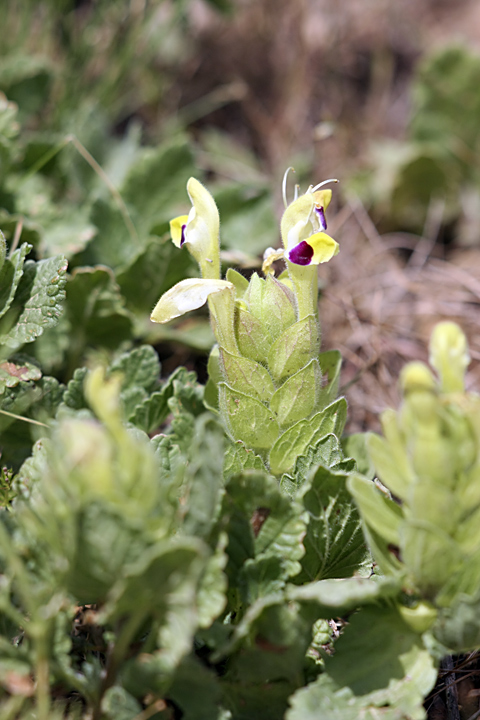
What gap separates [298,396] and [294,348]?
0.09m

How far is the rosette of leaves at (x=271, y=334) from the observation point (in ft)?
3.84

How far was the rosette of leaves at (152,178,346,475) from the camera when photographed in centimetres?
117

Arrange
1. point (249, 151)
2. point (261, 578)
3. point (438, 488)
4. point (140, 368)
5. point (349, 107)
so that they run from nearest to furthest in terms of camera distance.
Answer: point (438, 488), point (261, 578), point (140, 368), point (249, 151), point (349, 107)

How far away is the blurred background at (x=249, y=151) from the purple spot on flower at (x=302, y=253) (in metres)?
0.56

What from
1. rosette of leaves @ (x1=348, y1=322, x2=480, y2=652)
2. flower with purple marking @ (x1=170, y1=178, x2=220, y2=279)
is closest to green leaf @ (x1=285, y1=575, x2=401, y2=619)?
rosette of leaves @ (x1=348, y1=322, x2=480, y2=652)

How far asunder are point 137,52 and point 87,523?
113 inches

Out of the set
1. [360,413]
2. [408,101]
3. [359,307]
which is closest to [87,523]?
[360,413]

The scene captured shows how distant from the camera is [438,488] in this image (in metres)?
0.86

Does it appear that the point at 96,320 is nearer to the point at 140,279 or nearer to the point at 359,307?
the point at 140,279

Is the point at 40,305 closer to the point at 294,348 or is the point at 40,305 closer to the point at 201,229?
the point at 201,229

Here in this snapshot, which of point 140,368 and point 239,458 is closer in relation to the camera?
point 239,458

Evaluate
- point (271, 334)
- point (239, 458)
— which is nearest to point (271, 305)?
point (271, 334)

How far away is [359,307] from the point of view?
101 inches

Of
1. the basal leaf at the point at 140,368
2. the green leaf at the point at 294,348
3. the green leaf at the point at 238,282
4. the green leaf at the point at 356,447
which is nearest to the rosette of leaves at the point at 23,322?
the basal leaf at the point at 140,368
